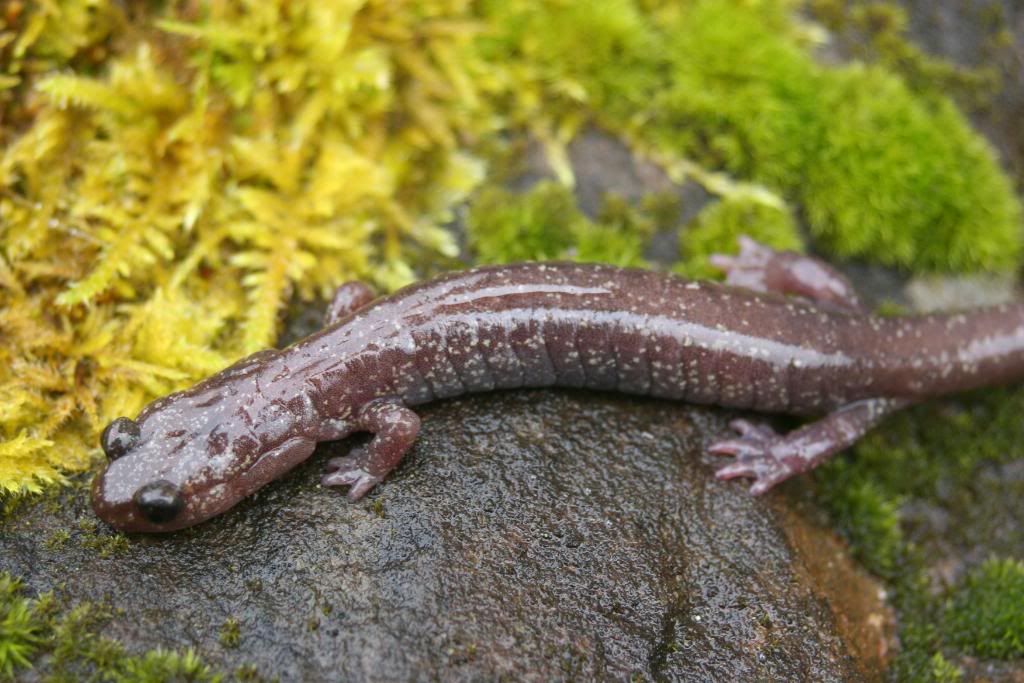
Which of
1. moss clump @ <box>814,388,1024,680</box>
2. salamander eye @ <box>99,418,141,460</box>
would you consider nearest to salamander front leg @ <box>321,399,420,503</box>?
salamander eye @ <box>99,418,141,460</box>

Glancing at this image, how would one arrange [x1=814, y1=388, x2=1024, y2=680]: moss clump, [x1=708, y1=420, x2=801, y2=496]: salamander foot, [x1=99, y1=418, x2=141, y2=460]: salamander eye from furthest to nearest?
1. [x1=814, y1=388, x2=1024, y2=680]: moss clump
2. [x1=708, y1=420, x2=801, y2=496]: salamander foot
3. [x1=99, y1=418, x2=141, y2=460]: salamander eye

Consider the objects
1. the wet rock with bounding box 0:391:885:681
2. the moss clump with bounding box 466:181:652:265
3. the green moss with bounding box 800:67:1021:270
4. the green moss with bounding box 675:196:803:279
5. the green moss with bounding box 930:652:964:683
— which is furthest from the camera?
the green moss with bounding box 800:67:1021:270

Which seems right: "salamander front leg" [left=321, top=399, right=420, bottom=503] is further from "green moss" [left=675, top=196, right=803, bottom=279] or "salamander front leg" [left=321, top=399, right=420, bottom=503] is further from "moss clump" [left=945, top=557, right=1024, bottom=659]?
"moss clump" [left=945, top=557, right=1024, bottom=659]

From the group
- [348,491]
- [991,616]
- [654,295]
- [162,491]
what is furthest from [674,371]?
[162,491]

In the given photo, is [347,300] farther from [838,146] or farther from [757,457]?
[838,146]

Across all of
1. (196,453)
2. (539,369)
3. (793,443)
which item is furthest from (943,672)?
(196,453)

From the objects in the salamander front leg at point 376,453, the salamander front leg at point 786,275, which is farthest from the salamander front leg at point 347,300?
the salamander front leg at point 786,275
